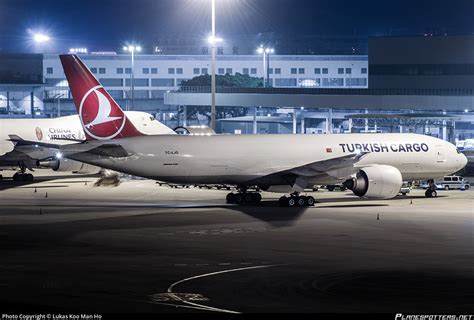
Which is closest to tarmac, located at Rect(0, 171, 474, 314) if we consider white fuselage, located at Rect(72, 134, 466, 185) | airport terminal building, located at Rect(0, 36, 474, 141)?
white fuselage, located at Rect(72, 134, 466, 185)

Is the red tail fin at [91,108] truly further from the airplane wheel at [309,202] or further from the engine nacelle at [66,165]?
the engine nacelle at [66,165]

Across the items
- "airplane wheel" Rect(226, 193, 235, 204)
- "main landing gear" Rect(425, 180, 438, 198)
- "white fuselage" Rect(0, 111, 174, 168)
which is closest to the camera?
"airplane wheel" Rect(226, 193, 235, 204)

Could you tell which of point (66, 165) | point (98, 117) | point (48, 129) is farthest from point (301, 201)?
point (48, 129)

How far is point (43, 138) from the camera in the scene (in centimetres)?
7881

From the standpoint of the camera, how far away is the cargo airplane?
51.2 m

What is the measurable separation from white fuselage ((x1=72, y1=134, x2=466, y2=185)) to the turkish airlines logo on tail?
1.34 metres

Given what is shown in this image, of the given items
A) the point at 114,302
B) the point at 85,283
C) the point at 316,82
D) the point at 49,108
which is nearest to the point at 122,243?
the point at 85,283

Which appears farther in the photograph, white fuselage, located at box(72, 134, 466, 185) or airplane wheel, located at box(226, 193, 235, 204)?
airplane wheel, located at box(226, 193, 235, 204)

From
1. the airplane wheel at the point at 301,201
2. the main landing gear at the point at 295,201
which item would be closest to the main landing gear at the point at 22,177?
the main landing gear at the point at 295,201

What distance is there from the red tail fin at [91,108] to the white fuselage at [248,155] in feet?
4.30

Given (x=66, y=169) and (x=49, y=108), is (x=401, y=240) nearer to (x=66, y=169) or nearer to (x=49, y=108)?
(x=66, y=169)

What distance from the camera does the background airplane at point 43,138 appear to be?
2938 inches

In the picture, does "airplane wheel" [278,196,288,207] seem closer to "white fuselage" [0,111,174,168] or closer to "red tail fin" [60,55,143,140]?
"red tail fin" [60,55,143,140]

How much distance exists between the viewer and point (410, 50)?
117125mm
